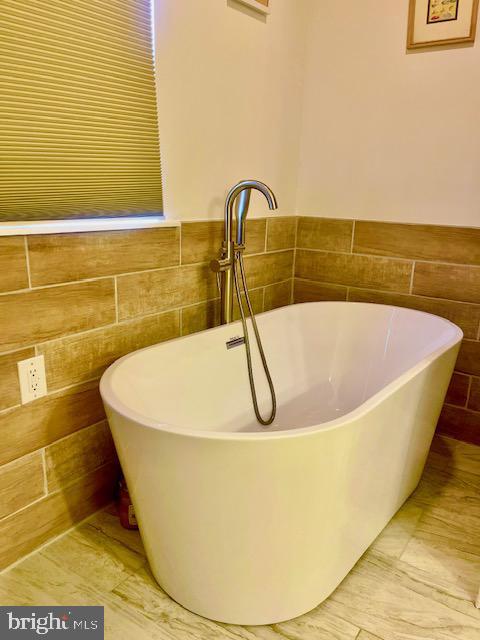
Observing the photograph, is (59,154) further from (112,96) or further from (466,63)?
(466,63)

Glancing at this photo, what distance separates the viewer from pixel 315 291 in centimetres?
271

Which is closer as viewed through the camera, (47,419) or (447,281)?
(47,419)

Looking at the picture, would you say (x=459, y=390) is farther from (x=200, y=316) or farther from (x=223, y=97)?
(x=223, y=97)

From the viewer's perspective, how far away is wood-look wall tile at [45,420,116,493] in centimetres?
157

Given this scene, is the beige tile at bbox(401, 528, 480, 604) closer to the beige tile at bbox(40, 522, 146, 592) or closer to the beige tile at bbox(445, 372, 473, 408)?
the beige tile at bbox(445, 372, 473, 408)

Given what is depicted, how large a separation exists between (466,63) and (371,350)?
1.33 metres

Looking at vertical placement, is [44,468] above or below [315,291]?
below

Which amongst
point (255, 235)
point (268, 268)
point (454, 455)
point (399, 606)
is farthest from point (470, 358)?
point (399, 606)

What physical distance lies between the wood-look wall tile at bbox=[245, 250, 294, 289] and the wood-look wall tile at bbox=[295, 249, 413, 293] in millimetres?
92

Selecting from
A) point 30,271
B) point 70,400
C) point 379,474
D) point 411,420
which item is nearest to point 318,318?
point 411,420

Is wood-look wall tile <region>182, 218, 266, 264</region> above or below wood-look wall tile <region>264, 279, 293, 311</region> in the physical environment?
above

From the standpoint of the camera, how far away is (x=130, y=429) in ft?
3.77

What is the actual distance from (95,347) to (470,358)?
1719mm

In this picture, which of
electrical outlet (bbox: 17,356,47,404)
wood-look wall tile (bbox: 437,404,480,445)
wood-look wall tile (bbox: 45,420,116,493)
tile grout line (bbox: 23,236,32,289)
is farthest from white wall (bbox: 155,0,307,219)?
wood-look wall tile (bbox: 437,404,480,445)
